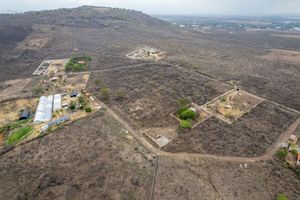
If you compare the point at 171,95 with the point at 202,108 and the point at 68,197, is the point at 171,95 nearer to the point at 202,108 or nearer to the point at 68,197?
the point at 202,108

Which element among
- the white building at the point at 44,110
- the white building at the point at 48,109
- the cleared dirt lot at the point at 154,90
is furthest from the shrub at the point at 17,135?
the cleared dirt lot at the point at 154,90

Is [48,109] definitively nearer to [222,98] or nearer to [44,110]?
[44,110]

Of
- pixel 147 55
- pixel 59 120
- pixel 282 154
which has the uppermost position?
pixel 282 154

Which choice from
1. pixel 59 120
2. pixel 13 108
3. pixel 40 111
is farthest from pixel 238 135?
pixel 13 108

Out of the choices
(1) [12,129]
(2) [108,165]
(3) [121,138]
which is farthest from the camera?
(1) [12,129]

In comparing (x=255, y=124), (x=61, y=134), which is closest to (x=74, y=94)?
(x=61, y=134)

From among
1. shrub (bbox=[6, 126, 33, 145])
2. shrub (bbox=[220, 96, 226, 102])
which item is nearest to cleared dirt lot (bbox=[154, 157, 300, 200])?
shrub (bbox=[220, 96, 226, 102])

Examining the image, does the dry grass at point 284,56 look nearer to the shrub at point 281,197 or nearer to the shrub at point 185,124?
the shrub at point 185,124
